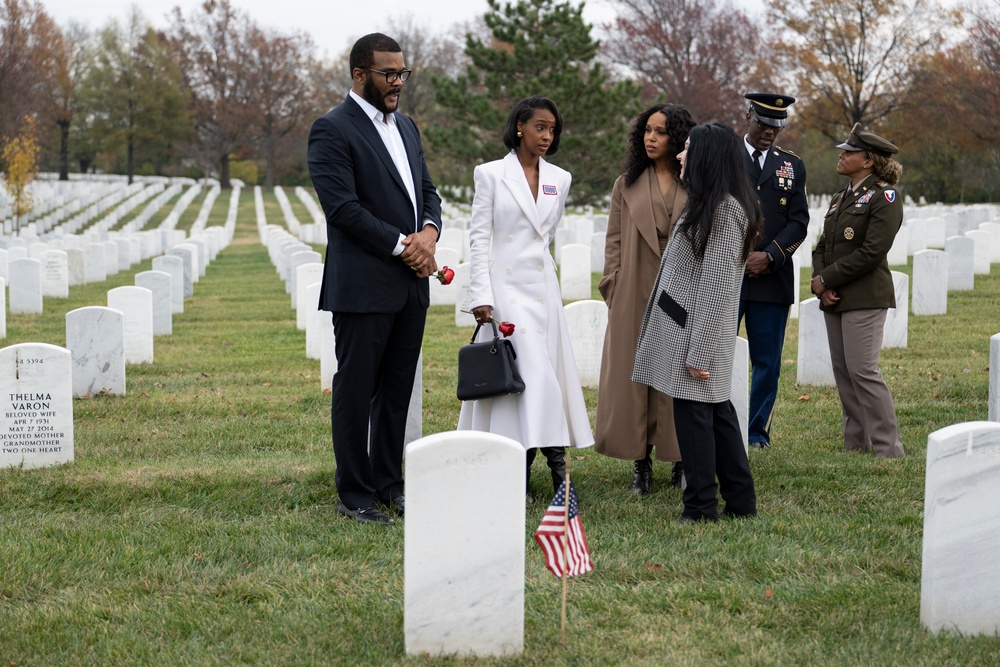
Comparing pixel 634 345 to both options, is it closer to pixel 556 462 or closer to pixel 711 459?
pixel 556 462

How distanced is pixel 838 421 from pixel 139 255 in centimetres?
2127

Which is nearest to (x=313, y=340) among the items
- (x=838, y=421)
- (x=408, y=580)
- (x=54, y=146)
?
(x=838, y=421)

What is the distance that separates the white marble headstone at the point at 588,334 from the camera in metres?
9.35

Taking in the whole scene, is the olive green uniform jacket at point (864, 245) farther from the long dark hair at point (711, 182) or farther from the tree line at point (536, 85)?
the tree line at point (536, 85)

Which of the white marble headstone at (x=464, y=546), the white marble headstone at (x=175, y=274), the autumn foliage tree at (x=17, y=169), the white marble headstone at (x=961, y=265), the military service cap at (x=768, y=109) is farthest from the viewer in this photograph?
the autumn foliage tree at (x=17, y=169)

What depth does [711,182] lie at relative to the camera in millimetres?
4934

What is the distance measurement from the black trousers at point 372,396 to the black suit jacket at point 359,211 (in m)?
0.10

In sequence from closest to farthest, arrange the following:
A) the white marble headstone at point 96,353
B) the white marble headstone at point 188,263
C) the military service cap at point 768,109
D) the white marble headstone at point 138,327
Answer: the military service cap at point 768,109 < the white marble headstone at point 96,353 < the white marble headstone at point 138,327 < the white marble headstone at point 188,263

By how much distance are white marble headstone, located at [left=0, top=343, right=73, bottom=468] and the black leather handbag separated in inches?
101

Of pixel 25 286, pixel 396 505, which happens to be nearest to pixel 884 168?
pixel 396 505

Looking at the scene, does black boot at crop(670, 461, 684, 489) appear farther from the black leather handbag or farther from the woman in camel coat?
the black leather handbag

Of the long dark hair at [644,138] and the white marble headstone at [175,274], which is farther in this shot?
the white marble headstone at [175,274]

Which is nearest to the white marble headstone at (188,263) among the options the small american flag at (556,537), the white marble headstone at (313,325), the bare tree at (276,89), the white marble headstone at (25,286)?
the white marble headstone at (25,286)

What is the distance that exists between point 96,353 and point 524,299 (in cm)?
460
